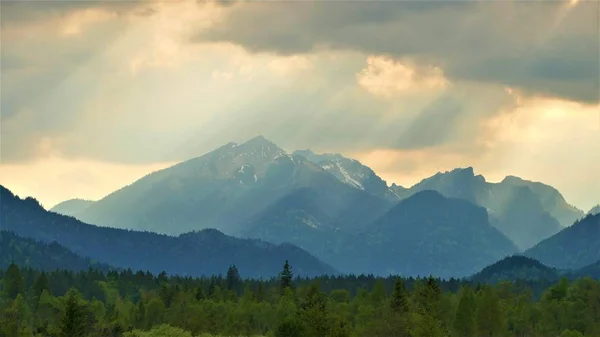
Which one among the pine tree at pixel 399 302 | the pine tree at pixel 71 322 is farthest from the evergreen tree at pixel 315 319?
the pine tree at pixel 71 322

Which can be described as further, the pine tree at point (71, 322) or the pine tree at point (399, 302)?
the pine tree at point (399, 302)

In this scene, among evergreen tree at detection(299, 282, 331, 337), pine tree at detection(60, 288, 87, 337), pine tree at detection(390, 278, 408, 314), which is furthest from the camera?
pine tree at detection(390, 278, 408, 314)

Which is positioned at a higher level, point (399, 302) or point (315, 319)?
point (399, 302)

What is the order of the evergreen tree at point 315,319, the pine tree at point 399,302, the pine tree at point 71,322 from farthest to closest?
the pine tree at point 399,302, the evergreen tree at point 315,319, the pine tree at point 71,322

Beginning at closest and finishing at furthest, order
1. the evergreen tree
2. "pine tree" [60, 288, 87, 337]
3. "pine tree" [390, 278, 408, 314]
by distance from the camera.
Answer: "pine tree" [60, 288, 87, 337] < the evergreen tree < "pine tree" [390, 278, 408, 314]

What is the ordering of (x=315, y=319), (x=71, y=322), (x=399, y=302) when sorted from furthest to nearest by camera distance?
(x=399, y=302)
(x=315, y=319)
(x=71, y=322)

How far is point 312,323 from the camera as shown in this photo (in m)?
185

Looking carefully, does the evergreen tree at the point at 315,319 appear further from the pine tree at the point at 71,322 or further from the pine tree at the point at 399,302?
the pine tree at the point at 71,322

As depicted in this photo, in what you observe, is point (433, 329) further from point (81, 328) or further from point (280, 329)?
point (81, 328)

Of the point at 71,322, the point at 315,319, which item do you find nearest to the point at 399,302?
the point at 315,319

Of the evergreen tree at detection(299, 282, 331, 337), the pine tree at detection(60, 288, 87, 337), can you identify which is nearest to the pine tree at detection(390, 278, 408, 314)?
the evergreen tree at detection(299, 282, 331, 337)

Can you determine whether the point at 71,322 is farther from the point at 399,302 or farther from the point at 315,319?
the point at 399,302

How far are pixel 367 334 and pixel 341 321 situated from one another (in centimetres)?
954

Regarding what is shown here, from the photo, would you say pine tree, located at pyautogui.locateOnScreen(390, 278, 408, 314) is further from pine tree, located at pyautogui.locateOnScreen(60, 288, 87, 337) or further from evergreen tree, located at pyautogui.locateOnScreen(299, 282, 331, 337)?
pine tree, located at pyautogui.locateOnScreen(60, 288, 87, 337)
